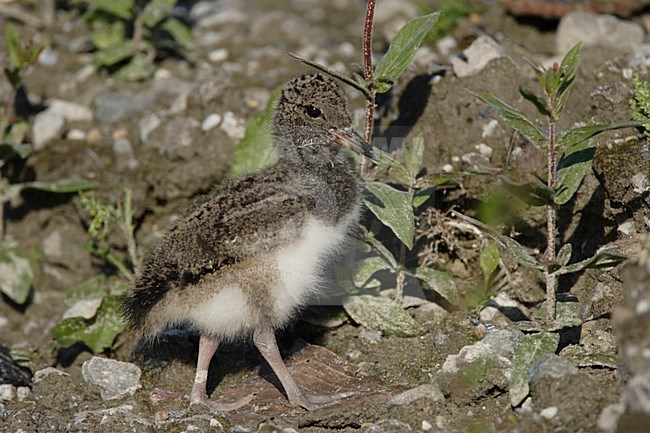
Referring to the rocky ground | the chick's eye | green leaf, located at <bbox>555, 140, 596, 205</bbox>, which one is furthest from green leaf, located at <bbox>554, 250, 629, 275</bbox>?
the chick's eye

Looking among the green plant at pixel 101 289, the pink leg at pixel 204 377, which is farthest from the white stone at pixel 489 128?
the green plant at pixel 101 289

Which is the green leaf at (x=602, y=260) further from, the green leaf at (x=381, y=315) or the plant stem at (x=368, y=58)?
Answer: the plant stem at (x=368, y=58)

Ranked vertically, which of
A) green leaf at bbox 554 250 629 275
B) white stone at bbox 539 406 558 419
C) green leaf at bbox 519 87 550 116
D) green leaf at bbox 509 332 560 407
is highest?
green leaf at bbox 519 87 550 116

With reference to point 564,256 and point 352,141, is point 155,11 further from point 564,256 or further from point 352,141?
point 564,256

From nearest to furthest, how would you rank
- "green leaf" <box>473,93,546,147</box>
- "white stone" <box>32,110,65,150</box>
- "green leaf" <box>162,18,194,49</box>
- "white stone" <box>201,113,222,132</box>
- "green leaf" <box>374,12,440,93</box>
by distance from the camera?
"green leaf" <box>473,93,546,147</box> → "green leaf" <box>374,12,440,93</box> → "white stone" <box>201,113,222,132</box> → "white stone" <box>32,110,65,150</box> → "green leaf" <box>162,18,194,49</box>

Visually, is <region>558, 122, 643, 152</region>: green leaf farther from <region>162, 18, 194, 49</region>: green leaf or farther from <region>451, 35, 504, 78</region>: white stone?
<region>162, 18, 194, 49</region>: green leaf

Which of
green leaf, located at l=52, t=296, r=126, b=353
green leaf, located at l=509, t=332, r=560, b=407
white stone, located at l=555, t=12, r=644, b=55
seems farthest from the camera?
white stone, located at l=555, t=12, r=644, b=55

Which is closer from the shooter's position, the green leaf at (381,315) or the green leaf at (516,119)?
the green leaf at (516,119)
